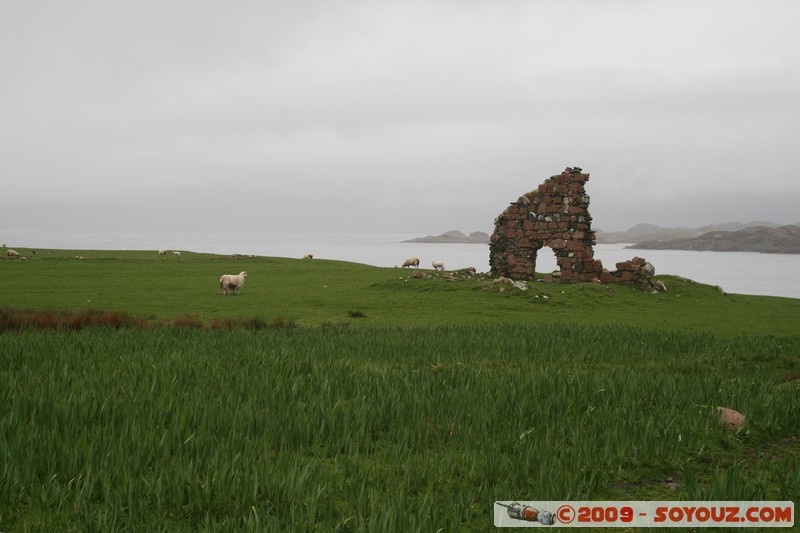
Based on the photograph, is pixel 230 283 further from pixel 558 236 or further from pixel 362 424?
pixel 362 424

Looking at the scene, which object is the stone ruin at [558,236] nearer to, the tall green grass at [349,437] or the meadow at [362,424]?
the meadow at [362,424]

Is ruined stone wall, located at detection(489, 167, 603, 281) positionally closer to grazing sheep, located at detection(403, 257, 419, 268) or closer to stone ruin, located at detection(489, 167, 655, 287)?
stone ruin, located at detection(489, 167, 655, 287)

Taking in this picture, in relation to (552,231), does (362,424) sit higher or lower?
lower

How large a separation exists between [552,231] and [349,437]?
24.9 metres

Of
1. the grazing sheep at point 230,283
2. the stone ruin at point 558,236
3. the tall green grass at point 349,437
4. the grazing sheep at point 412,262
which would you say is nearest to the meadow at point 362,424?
the tall green grass at point 349,437

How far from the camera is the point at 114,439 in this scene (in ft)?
16.1

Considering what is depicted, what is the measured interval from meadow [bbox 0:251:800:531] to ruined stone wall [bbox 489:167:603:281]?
48.3ft

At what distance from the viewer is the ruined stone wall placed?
28.0m

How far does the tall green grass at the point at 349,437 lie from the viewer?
4.05 m

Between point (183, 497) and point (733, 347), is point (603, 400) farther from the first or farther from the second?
point (733, 347)

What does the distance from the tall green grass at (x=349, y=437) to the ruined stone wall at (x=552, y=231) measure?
18.3 meters

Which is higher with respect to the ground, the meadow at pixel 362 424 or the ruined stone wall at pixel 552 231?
the ruined stone wall at pixel 552 231

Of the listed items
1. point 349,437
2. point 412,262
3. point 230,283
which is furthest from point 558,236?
point 349,437

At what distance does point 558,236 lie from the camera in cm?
2869
